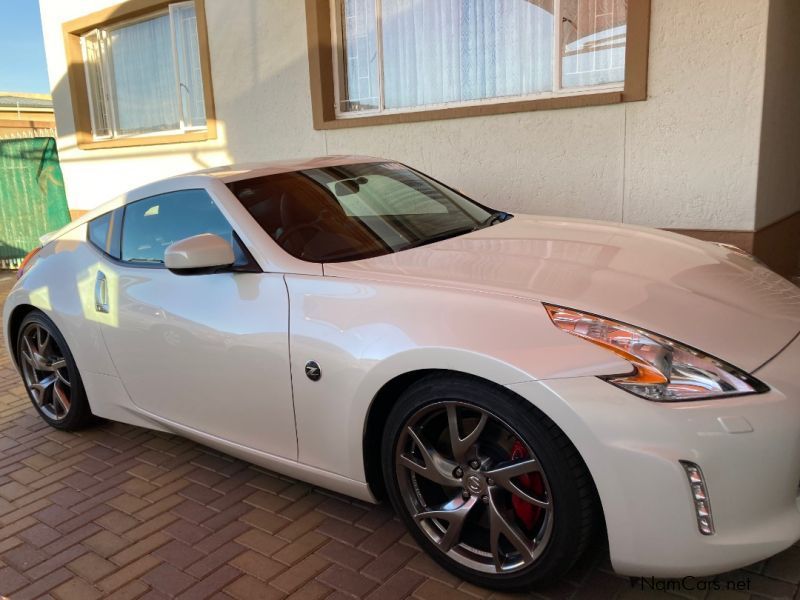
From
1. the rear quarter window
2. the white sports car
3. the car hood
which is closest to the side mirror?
the white sports car

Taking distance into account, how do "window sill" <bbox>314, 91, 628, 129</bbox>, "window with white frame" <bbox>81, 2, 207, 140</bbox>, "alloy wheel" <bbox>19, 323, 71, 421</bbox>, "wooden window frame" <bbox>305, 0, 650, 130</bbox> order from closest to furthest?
"alloy wheel" <bbox>19, 323, 71, 421</bbox>
"wooden window frame" <bbox>305, 0, 650, 130</bbox>
"window sill" <bbox>314, 91, 628, 129</bbox>
"window with white frame" <bbox>81, 2, 207, 140</bbox>

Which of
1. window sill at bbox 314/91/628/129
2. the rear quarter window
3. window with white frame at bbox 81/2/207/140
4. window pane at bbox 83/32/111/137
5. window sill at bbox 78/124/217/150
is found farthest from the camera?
window pane at bbox 83/32/111/137

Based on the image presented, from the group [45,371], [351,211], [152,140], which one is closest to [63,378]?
[45,371]

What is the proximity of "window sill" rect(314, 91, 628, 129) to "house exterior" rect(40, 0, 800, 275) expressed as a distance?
0.05 ft

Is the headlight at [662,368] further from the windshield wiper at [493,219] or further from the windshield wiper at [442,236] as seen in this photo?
the windshield wiper at [493,219]

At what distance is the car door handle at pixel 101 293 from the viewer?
3.57 metres

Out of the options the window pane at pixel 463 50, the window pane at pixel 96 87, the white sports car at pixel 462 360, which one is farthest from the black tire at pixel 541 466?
the window pane at pixel 96 87

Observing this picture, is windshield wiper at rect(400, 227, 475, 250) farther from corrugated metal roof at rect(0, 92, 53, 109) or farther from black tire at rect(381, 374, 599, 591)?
corrugated metal roof at rect(0, 92, 53, 109)

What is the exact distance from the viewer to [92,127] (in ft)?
35.4

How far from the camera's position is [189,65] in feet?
30.3

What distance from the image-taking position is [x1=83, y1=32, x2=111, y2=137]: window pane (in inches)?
416

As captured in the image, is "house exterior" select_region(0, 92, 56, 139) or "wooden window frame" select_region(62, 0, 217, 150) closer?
"wooden window frame" select_region(62, 0, 217, 150)

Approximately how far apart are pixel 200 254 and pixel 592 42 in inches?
167

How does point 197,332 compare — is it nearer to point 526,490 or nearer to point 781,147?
point 526,490
